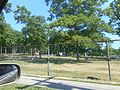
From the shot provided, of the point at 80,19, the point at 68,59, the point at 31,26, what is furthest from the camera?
the point at 31,26

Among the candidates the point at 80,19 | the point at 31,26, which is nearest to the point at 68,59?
the point at 80,19

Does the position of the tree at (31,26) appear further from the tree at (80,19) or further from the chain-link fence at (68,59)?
the chain-link fence at (68,59)

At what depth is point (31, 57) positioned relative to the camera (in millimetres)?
31688

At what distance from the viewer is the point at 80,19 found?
38906mm

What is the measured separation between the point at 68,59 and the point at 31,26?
26.1 metres

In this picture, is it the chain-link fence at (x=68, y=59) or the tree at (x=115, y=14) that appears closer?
the chain-link fence at (x=68, y=59)

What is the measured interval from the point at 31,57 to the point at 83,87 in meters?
19.9

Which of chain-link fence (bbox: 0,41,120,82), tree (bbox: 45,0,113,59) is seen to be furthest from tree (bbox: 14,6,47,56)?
chain-link fence (bbox: 0,41,120,82)

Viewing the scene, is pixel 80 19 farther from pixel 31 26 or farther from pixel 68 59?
pixel 31 26

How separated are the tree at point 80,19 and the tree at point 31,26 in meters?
9.97

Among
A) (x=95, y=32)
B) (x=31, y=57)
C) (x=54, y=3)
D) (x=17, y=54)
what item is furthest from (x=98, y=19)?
(x=17, y=54)

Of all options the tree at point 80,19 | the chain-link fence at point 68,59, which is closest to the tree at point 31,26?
the tree at point 80,19

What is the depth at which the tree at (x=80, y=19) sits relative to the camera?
38.9 m

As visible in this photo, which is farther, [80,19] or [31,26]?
[31,26]
